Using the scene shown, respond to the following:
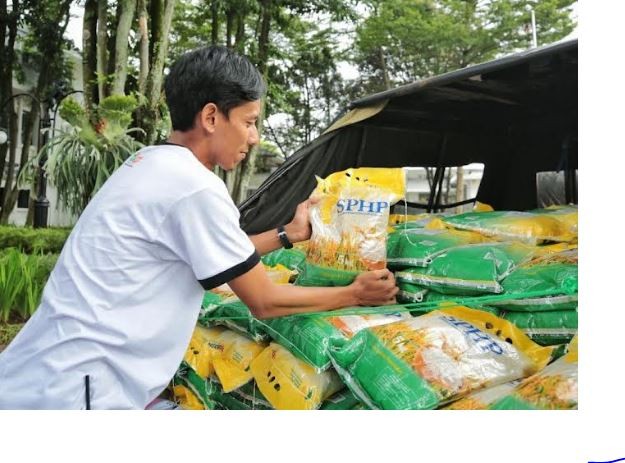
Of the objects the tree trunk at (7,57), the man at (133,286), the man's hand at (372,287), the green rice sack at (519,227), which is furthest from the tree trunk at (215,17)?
the man at (133,286)

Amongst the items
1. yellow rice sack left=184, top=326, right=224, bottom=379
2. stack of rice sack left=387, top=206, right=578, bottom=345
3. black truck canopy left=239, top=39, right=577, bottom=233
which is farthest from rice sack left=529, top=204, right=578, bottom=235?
yellow rice sack left=184, top=326, right=224, bottom=379

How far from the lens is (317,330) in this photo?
186cm

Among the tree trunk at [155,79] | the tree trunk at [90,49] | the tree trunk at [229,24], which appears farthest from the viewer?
the tree trunk at [229,24]

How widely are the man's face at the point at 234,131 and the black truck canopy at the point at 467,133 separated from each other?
1.31 meters

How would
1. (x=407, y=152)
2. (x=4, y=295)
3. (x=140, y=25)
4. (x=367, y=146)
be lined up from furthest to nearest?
(x=140, y=25) < (x=4, y=295) < (x=407, y=152) < (x=367, y=146)

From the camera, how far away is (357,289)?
1685mm

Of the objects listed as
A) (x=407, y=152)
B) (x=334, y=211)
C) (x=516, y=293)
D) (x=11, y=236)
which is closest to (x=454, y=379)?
(x=516, y=293)

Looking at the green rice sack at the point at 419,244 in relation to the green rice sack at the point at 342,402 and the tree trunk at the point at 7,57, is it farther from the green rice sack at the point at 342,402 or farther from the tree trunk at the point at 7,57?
the tree trunk at the point at 7,57

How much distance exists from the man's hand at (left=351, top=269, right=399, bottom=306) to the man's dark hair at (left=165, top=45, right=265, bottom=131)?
1.92 ft

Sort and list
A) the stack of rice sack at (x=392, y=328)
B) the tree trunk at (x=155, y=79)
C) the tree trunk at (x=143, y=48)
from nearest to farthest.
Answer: the stack of rice sack at (x=392, y=328) < the tree trunk at (x=155, y=79) < the tree trunk at (x=143, y=48)

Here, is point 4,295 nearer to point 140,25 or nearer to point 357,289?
point 357,289

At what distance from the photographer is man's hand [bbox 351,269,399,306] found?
5.59 ft

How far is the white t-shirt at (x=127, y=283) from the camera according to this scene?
1261 mm

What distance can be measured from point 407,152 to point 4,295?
334 centimetres
